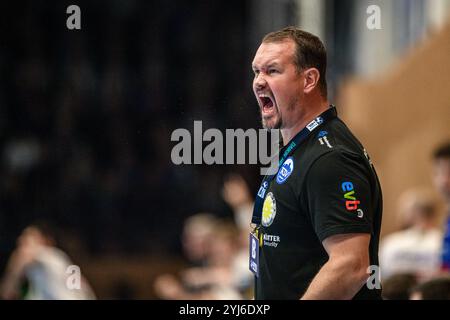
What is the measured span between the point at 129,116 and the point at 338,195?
9.38 m

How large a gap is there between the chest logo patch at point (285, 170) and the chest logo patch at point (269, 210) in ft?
0.18

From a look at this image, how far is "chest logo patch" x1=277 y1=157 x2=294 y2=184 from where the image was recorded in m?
2.69

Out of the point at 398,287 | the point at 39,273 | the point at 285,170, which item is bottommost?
the point at 39,273

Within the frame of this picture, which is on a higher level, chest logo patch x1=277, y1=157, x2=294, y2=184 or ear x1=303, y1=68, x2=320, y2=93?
ear x1=303, y1=68, x2=320, y2=93

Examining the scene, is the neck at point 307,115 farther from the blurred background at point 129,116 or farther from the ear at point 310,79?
the blurred background at point 129,116

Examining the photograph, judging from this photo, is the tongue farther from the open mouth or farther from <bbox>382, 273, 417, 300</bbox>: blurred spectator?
<bbox>382, 273, 417, 300</bbox>: blurred spectator

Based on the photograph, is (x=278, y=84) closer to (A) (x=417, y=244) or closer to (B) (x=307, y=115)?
(B) (x=307, y=115)

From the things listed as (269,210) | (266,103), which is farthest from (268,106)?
(269,210)

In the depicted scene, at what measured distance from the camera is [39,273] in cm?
742

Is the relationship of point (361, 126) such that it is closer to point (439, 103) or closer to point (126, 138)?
point (439, 103)

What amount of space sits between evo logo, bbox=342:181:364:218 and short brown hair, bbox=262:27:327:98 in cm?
41

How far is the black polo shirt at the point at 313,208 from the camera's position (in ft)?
8.23

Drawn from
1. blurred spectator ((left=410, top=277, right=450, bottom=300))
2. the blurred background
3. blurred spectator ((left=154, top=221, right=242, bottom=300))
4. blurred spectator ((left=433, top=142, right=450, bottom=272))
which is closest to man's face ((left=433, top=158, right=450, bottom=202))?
blurred spectator ((left=433, top=142, right=450, bottom=272))
